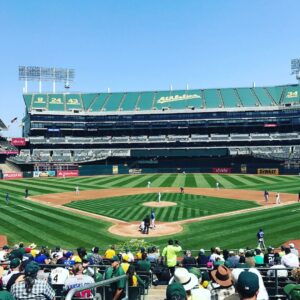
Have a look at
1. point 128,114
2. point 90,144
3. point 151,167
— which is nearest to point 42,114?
point 90,144

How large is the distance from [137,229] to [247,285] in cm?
2490

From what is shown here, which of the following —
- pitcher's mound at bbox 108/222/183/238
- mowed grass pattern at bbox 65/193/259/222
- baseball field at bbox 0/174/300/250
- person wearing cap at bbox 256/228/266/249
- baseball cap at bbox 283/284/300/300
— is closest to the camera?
baseball cap at bbox 283/284/300/300

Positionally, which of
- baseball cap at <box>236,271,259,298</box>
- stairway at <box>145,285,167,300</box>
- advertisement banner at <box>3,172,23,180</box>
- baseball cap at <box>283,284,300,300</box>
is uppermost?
baseball cap at <box>236,271,259,298</box>

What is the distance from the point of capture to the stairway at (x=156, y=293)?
10.6 metres

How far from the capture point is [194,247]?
2330cm

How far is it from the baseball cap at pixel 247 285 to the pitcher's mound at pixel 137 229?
2269 cm

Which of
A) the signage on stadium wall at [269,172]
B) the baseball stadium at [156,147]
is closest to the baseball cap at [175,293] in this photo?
the baseball stadium at [156,147]

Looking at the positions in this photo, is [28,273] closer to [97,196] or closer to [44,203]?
[44,203]

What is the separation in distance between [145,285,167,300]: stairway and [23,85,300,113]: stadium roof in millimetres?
89814

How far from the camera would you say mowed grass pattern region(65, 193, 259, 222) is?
1331 inches

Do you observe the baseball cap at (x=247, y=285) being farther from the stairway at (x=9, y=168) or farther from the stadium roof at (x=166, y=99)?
the stadium roof at (x=166, y=99)

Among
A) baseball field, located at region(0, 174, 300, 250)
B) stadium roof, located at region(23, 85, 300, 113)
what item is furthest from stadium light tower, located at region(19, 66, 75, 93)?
baseball field, located at region(0, 174, 300, 250)

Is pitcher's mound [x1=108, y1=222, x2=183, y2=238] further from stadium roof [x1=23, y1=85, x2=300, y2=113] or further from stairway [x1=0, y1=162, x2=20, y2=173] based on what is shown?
stadium roof [x1=23, y1=85, x2=300, y2=113]

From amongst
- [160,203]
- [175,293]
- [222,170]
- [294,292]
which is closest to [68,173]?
[222,170]
